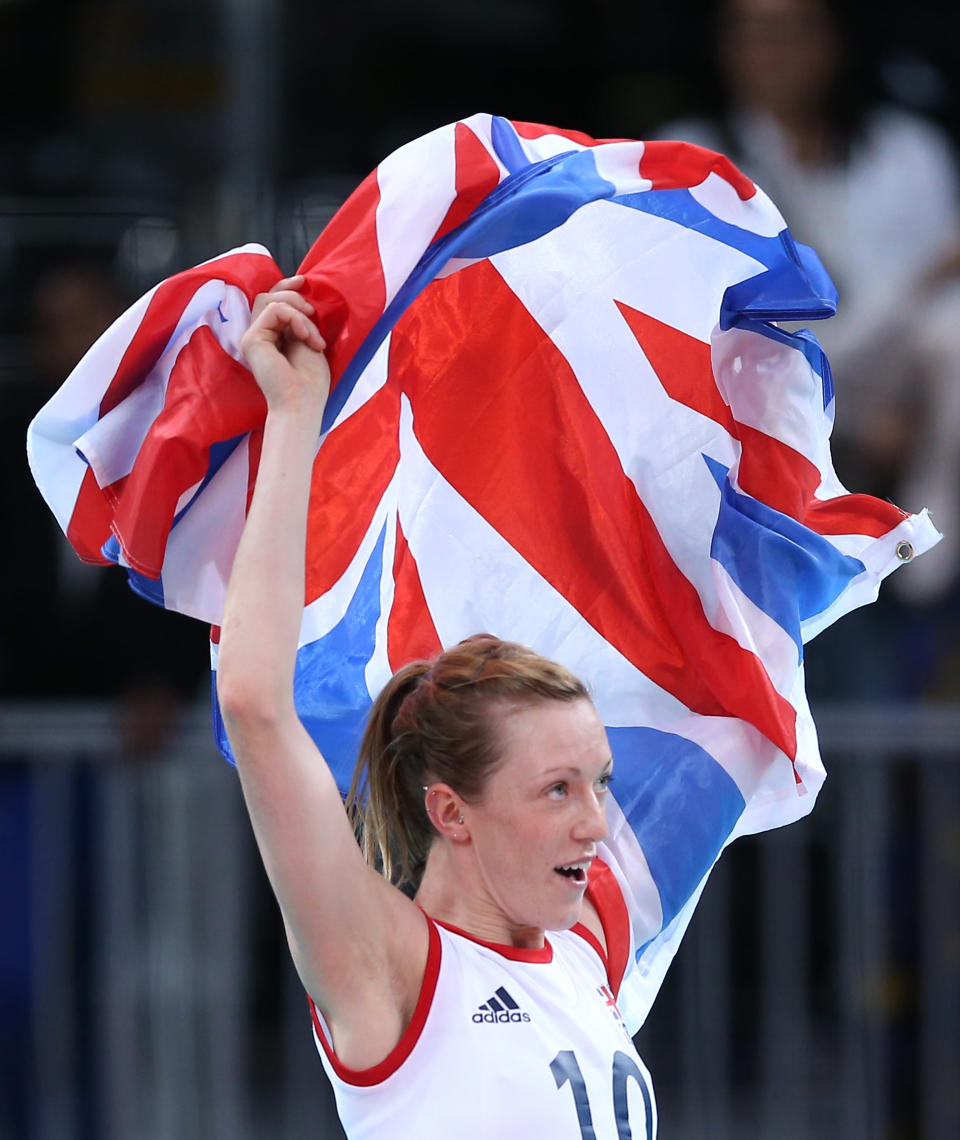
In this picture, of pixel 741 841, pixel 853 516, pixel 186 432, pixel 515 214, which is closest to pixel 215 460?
pixel 186 432

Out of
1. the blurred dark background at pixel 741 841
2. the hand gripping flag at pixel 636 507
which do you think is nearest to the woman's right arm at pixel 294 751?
the hand gripping flag at pixel 636 507

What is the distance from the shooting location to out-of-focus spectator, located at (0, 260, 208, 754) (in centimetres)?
426

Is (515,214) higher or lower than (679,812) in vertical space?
higher

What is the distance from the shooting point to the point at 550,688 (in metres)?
2.03

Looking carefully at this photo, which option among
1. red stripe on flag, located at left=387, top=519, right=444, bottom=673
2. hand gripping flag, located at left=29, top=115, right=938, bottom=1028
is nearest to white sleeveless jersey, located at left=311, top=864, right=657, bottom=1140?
hand gripping flag, located at left=29, top=115, right=938, bottom=1028

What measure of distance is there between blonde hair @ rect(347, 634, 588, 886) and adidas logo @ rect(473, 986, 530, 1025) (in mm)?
220

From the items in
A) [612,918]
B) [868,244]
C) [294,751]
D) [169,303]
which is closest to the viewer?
[294,751]

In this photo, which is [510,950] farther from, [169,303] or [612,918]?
[169,303]

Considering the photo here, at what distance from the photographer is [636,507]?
96.4 inches

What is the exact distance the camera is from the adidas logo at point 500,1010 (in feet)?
6.42

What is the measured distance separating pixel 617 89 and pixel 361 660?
2656 mm

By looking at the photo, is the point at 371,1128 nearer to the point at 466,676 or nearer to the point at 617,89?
the point at 466,676

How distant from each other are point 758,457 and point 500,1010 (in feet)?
2.70

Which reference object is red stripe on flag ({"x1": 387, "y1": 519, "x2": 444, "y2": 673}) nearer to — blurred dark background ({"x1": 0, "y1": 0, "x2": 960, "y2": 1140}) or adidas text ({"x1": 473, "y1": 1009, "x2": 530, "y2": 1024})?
adidas text ({"x1": 473, "y1": 1009, "x2": 530, "y2": 1024})
